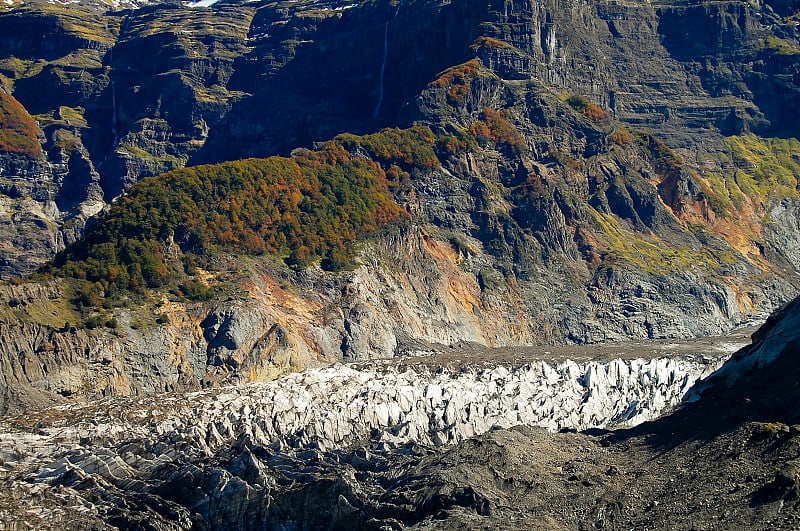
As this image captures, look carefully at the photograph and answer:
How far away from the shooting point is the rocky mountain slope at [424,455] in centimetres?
9281

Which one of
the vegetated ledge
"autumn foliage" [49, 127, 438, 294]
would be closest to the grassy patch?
the vegetated ledge

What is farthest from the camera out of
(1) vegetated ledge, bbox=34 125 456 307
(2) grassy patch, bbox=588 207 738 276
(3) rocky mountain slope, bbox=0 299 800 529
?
(2) grassy patch, bbox=588 207 738 276

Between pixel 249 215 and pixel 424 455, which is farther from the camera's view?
pixel 249 215

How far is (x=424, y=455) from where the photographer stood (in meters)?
112

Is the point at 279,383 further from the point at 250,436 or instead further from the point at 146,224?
the point at 146,224

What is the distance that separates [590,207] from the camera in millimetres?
198500

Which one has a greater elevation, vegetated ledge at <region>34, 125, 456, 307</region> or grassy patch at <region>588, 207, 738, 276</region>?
vegetated ledge at <region>34, 125, 456, 307</region>

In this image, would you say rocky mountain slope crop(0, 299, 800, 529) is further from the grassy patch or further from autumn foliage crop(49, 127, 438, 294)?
the grassy patch

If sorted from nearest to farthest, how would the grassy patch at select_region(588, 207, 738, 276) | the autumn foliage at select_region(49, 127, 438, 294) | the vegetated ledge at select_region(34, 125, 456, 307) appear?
the vegetated ledge at select_region(34, 125, 456, 307), the autumn foliage at select_region(49, 127, 438, 294), the grassy patch at select_region(588, 207, 738, 276)

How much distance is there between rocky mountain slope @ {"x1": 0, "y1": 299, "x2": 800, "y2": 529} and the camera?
Answer: 92.8m

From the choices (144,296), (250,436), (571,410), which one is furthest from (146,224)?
(571,410)

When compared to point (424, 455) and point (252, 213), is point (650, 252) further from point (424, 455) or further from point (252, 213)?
point (424, 455)

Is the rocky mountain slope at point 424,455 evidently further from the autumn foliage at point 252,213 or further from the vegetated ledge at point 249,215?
the autumn foliage at point 252,213

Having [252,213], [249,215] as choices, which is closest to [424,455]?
[249,215]
